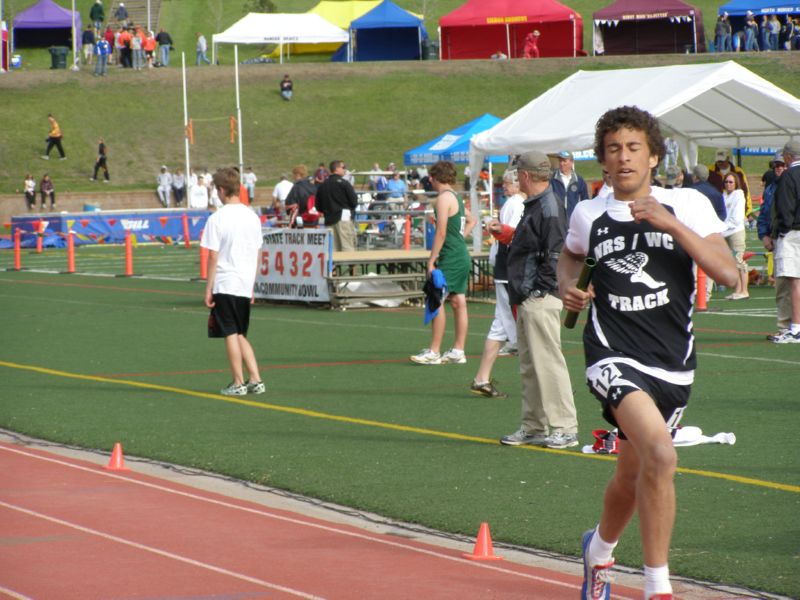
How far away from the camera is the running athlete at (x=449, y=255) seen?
45.0 ft

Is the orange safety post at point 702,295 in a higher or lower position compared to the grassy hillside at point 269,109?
lower

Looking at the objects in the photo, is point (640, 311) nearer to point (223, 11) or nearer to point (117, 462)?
point (117, 462)

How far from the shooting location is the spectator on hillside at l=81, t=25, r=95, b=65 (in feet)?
211

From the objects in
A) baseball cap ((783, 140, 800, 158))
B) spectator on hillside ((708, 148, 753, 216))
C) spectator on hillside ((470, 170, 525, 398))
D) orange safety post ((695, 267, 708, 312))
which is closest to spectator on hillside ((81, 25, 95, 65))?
spectator on hillside ((708, 148, 753, 216))

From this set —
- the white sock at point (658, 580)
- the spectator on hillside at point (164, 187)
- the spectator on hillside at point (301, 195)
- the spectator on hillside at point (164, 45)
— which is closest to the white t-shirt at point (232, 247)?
the white sock at point (658, 580)

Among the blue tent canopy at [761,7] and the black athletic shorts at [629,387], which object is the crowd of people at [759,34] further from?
→ the black athletic shorts at [629,387]

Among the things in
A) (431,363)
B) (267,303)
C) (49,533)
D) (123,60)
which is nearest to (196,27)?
(123,60)

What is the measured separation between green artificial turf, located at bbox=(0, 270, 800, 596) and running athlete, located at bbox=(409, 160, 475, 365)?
284mm

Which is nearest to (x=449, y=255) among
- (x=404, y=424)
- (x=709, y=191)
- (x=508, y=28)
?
(x=404, y=424)

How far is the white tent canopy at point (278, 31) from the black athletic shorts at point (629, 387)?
1979 inches

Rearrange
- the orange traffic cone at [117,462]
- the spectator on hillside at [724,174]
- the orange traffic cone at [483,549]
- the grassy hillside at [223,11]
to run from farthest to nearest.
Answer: the grassy hillside at [223,11]
the spectator on hillside at [724,174]
the orange traffic cone at [117,462]
the orange traffic cone at [483,549]

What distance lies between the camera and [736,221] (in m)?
21.6

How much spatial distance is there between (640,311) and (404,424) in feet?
18.3

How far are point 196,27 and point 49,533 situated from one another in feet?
248
